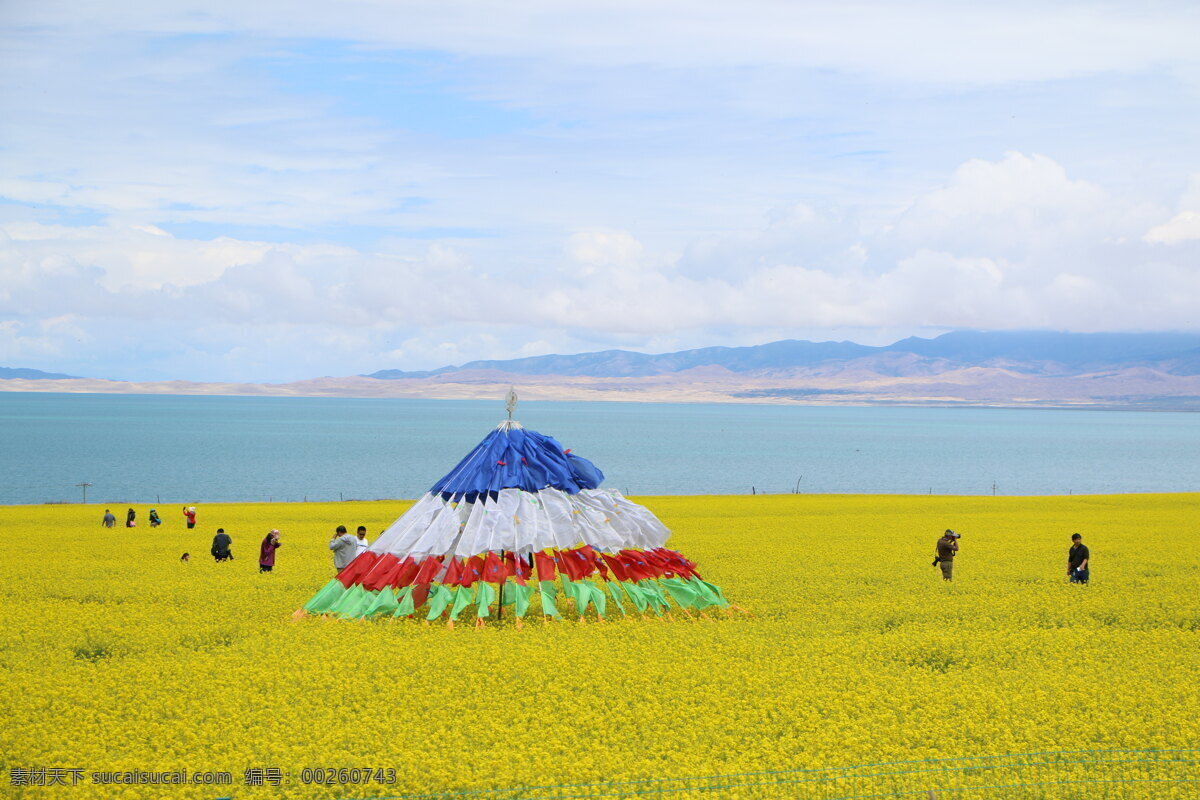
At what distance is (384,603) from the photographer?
23469mm

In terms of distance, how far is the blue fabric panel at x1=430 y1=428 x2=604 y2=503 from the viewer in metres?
24.8

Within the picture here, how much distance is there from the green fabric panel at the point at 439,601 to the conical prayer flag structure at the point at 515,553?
0.12ft

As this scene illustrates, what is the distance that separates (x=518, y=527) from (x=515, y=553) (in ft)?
2.01

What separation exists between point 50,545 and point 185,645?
24.0m

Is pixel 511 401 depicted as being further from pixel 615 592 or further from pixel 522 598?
pixel 615 592

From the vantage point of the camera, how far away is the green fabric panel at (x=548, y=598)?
2320 cm

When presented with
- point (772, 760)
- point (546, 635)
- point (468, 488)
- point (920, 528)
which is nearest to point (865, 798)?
point (772, 760)

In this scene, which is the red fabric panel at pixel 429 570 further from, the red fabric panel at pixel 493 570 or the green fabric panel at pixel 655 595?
the green fabric panel at pixel 655 595

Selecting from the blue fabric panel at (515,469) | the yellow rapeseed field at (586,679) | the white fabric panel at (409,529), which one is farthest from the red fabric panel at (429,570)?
the blue fabric panel at (515,469)

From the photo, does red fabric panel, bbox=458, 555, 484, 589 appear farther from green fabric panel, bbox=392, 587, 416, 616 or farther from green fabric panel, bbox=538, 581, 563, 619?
green fabric panel, bbox=538, 581, 563, 619

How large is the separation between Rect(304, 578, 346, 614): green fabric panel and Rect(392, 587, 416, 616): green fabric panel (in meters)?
1.49

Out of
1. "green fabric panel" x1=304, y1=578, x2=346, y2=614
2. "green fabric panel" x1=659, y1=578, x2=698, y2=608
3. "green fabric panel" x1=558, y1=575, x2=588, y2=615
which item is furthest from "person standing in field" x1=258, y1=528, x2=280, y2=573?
"green fabric panel" x1=659, y1=578, x2=698, y2=608

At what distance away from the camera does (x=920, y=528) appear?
48.8 meters

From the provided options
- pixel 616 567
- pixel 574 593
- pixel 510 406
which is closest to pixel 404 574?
pixel 574 593
